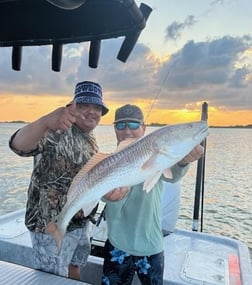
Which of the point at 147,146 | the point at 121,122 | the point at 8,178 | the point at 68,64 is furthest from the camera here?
the point at 8,178

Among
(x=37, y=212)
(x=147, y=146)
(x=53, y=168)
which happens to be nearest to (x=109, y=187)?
(x=147, y=146)

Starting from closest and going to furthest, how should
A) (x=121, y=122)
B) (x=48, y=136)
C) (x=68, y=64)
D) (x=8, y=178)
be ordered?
A: (x=48, y=136), (x=121, y=122), (x=68, y=64), (x=8, y=178)

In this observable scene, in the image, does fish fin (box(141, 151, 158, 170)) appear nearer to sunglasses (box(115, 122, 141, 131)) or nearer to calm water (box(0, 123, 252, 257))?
sunglasses (box(115, 122, 141, 131))

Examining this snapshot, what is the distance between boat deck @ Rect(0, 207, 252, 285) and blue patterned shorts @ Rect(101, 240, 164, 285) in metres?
0.40

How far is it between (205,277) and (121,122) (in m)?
1.34

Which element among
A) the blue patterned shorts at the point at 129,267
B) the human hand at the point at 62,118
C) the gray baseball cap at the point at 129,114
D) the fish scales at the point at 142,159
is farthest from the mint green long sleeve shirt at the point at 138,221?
the human hand at the point at 62,118

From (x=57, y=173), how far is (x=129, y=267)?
75cm

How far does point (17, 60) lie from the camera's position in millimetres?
2180

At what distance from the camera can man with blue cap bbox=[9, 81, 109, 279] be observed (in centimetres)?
204

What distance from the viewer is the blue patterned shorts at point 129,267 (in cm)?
204

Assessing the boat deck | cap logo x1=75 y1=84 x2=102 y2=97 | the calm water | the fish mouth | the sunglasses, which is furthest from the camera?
the calm water

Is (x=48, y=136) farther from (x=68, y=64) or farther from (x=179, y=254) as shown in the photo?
(x=179, y=254)

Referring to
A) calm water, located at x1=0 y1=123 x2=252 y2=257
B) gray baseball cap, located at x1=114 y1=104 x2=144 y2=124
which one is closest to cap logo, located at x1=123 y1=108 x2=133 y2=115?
gray baseball cap, located at x1=114 y1=104 x2=144 y2=124

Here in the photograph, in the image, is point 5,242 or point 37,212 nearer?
point 37,212
